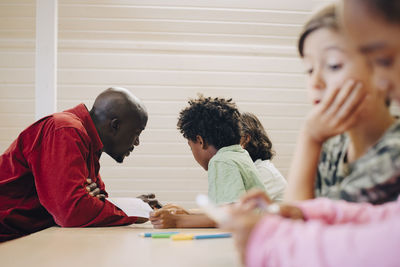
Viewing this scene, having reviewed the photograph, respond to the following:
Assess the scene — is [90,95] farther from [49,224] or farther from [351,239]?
[351,239]

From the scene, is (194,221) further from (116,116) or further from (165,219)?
(116,116)

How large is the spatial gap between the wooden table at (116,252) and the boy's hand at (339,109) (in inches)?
13.3

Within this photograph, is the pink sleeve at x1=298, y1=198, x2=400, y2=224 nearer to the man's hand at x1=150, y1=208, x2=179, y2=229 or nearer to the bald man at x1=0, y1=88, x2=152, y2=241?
the man's hand at x1=150, y1=208, x2=179, y2=229

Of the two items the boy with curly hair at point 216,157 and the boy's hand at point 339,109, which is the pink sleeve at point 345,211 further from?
the boy with curly hair at point 216,157

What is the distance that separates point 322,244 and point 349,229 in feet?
0.13

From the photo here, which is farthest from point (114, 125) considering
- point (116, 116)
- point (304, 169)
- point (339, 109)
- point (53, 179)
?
point (339, 109)

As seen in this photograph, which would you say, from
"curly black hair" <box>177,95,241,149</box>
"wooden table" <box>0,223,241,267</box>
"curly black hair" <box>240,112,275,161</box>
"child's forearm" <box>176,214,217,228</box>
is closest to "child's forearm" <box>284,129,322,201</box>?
"wooden table" <box>0,223,241,267</box>

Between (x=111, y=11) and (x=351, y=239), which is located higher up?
(x=111, y=11)

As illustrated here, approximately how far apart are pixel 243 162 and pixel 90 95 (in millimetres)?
2464

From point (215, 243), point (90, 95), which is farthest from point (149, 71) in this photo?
point (215, 243)

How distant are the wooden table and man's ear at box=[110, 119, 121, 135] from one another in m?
1.20

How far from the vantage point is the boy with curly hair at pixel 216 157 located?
1842 millimetres

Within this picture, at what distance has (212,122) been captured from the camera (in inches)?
104

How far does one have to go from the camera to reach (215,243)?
1218 mm
